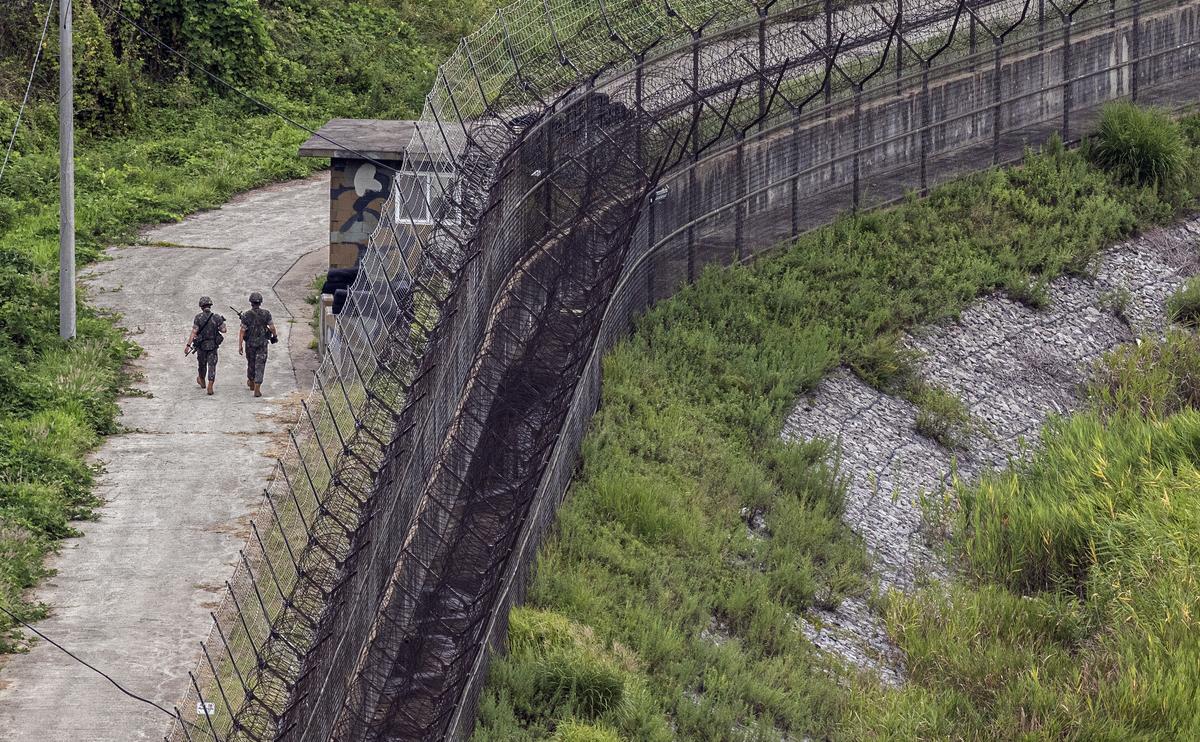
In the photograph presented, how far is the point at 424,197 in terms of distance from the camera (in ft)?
50.2

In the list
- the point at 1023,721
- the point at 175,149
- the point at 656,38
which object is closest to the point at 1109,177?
the point at 656,38

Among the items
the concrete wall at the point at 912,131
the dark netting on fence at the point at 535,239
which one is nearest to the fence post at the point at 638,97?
the dark netting on fence at the point at 535,239

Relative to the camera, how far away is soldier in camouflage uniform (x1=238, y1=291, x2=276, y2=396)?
17.2 meters

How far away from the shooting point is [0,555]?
43.4ft

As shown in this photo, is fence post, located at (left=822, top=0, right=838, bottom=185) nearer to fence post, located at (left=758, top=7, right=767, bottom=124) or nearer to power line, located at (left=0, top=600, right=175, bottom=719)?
fence post, located at (left=758, top=7, right=767, bottom=124)

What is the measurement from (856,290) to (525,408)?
20.4 feet

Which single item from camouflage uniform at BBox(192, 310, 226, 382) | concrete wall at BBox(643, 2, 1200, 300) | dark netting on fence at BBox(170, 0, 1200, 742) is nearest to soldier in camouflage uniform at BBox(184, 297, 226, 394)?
camouflage uniform at BBox(192, 310, 226, 382)

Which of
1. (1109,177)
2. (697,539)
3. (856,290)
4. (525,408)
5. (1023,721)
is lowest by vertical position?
(1023,721)

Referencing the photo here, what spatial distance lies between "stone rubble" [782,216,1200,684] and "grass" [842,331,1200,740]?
40cm

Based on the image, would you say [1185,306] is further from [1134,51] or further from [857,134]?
[1134,51]

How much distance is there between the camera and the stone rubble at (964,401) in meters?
15.7

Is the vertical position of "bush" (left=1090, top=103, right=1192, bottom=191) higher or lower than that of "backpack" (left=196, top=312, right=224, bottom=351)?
higher

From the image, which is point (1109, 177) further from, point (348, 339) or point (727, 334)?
point (348, 339)

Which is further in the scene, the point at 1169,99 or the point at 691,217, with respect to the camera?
the point at 1169,99
